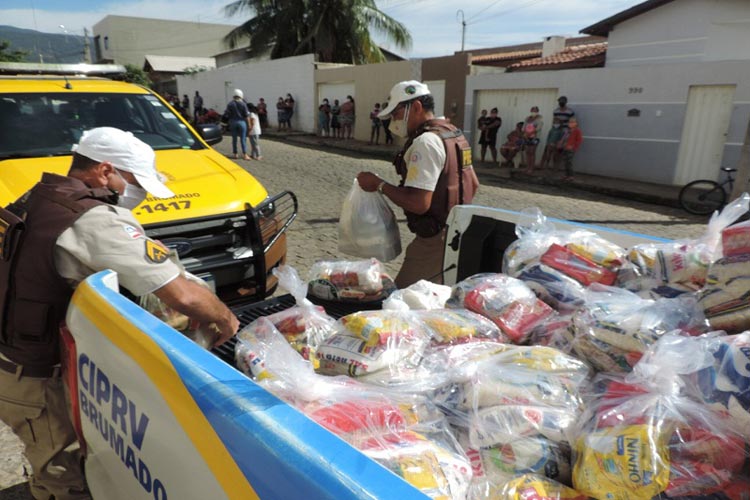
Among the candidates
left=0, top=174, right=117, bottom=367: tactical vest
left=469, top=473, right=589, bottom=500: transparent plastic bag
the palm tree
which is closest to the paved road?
left=0, top=174, right=117, bottom=367: tactical vest

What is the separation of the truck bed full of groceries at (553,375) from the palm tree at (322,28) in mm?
26061

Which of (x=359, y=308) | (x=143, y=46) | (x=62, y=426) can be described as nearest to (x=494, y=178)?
(x=359, y=308)

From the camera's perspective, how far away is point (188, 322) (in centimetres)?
215

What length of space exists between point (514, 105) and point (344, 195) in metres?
7.45

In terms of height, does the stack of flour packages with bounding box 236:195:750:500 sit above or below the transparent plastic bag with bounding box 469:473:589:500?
above

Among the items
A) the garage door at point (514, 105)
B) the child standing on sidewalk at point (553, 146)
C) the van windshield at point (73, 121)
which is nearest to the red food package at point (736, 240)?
the van windshield at point (73, 121)

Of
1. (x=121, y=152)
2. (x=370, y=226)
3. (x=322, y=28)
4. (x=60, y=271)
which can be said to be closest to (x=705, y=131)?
(x=370, y=226)

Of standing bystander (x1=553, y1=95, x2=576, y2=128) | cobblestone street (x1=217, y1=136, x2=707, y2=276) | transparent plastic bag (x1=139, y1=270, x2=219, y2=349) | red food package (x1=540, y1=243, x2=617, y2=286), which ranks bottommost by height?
cobblestone street (x1=217, y1=136, x2=707, y2=276)

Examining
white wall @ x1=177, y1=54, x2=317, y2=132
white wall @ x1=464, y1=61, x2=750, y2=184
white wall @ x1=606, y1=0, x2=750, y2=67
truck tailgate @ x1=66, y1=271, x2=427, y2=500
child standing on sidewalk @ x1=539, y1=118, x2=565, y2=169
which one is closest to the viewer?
truck tailgate @ x1=66, y1=271, x2=427, y2=500

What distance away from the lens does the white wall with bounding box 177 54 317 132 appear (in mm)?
23312

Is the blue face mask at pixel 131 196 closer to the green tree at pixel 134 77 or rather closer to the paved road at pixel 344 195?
the paved road at pixel 344 195

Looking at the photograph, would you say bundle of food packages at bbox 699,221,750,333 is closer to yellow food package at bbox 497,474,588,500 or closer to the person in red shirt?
yellow food package at bbox 497,474,588,500

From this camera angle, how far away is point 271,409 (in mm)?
1148

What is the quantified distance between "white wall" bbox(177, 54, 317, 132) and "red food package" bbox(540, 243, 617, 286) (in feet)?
72.3
